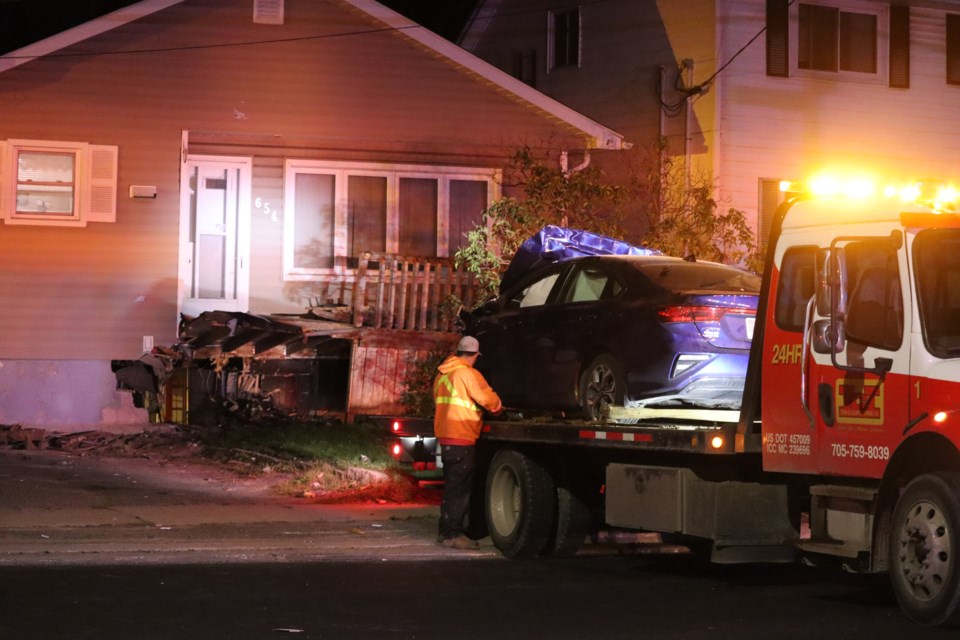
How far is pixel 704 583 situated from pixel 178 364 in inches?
439

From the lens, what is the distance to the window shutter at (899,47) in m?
23.7

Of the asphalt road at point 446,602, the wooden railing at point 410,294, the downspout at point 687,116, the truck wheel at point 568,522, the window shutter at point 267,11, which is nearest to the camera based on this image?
the asphalt road at point 446,602

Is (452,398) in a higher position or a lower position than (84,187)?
lower

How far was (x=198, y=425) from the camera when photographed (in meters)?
19.7

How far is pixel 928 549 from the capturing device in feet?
25.5

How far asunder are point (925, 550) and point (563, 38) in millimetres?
19057

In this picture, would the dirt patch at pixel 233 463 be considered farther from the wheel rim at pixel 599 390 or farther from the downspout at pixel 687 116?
the downspout at pixel 687 116

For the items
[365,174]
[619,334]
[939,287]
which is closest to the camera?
[939,287]

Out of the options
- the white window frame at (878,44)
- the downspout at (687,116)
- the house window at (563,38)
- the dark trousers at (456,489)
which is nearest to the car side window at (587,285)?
the dark trousers at (456,489)

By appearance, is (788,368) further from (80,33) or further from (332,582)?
(80,33)

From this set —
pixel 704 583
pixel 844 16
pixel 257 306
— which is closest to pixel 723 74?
pixel 844 16

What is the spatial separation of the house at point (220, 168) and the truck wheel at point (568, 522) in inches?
320

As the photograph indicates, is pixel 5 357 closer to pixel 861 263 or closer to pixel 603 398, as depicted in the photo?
pixel 603 398

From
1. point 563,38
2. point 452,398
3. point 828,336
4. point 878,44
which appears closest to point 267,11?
point 563,38
